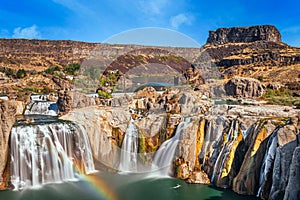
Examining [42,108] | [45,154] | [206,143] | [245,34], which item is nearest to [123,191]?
[45,154]

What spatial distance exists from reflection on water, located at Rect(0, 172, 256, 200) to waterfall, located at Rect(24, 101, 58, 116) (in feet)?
55.7

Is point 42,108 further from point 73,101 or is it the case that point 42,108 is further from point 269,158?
point 269,158

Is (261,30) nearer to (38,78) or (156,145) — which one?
(38,78)

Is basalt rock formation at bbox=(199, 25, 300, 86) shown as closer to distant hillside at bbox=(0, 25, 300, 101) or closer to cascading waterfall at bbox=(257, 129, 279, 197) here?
distant hillside at bbox=(0, 25, 300, 101)

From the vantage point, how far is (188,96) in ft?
85.8

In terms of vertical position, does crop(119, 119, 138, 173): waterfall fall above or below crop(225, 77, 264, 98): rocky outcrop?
below

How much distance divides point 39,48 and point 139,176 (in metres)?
105

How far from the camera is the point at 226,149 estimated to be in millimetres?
17531

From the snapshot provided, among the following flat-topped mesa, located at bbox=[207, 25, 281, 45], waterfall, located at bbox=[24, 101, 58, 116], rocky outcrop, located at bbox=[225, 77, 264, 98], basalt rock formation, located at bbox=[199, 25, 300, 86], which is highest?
flat-topped mesa, located at bbox=[207, 25, 281, 45]

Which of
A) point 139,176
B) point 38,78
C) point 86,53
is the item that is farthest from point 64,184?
point 86,53

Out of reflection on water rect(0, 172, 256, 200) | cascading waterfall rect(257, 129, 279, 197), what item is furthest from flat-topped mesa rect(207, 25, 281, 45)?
cascading waterfall rect(257, 129, 279, 197)

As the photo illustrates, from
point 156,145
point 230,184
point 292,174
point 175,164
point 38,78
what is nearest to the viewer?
point 292,174

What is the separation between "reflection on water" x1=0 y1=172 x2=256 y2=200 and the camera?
16531mm

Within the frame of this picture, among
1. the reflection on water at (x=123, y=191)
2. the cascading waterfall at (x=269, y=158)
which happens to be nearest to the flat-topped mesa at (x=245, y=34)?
the reflection on water at (x=123, y=191)
